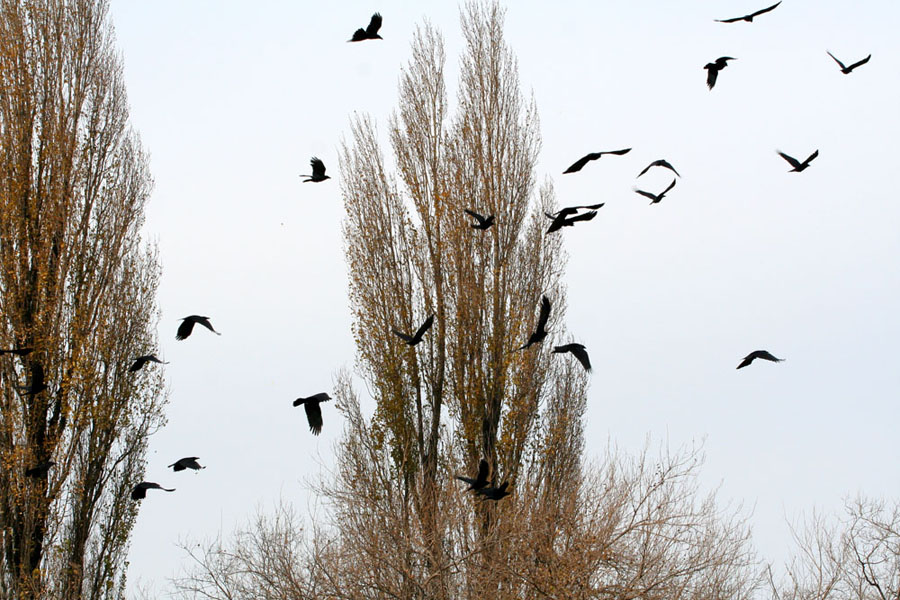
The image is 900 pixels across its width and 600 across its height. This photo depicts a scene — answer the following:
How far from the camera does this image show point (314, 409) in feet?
21.8

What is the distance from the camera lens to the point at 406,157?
536 inches

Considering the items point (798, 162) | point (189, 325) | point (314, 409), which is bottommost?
point (314, 409)

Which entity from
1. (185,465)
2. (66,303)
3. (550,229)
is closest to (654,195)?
(550,229)

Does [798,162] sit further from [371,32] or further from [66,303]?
[66,303]

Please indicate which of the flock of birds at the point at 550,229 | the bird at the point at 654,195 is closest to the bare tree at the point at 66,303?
the flock of birds at the point at 550,229

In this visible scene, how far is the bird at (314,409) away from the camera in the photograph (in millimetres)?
6555

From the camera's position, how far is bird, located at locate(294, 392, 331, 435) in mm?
6555

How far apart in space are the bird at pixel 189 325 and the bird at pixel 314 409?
0.78m

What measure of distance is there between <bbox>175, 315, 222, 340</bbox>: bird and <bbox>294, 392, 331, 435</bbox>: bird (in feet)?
2.57

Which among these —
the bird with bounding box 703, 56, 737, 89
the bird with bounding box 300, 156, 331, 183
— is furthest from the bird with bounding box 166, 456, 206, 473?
the bird with bounding box 703, 56, 737, 89

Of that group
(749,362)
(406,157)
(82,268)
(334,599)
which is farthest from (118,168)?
(749,362)

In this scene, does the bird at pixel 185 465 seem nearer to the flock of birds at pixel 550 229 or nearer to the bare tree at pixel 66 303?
the flock of birds at pixel 550 229

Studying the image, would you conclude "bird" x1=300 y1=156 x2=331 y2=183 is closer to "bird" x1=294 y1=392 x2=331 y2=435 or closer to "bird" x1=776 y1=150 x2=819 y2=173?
"bird" x1=294 y1=392 x2=331 y2=435

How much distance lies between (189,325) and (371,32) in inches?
89.9
